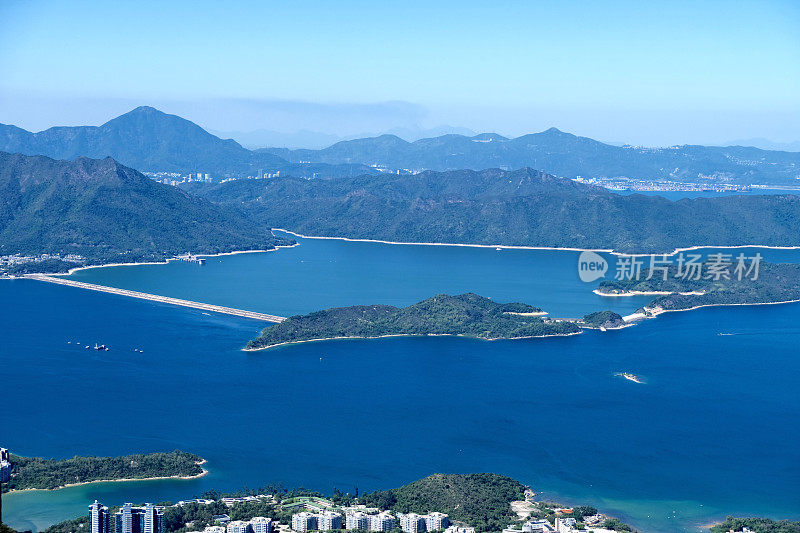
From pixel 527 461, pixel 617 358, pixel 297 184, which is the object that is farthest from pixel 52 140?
pixel 527 461

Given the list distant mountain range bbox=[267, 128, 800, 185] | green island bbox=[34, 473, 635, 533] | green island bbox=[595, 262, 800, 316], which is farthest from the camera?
distant mountain range bbox=[267, 128, 800, 185]

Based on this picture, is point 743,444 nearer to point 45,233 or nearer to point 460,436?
point 460,436

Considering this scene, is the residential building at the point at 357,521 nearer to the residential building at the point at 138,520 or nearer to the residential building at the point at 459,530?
the residential building at the point at 459,530

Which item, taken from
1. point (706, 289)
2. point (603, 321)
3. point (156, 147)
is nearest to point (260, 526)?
point (603, 321)

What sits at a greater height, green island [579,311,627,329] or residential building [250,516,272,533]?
green island [579,311,627,329]

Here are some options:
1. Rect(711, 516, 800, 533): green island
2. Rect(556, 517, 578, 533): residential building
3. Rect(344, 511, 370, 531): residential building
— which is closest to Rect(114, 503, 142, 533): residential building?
Rect(344, 511, 370, 531): residential building

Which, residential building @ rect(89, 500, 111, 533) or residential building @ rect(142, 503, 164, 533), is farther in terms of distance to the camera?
residential building @ rect(89, 500, 111, 533)

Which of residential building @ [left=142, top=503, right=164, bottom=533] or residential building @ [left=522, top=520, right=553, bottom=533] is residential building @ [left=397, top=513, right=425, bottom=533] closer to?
residential building @ [left=522, top=520, right=553, bottom=533]

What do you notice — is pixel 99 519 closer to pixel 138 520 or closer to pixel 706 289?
pixel 138 520
